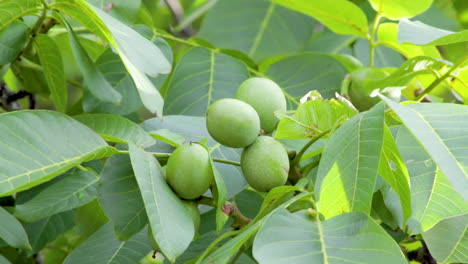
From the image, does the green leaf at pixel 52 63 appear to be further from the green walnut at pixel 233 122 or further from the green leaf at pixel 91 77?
the green walnut at pixel 233 122

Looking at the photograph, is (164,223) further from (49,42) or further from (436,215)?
(49,42)

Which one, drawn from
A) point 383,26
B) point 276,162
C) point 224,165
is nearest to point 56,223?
point 224,165

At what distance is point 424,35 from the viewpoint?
843 millimetres

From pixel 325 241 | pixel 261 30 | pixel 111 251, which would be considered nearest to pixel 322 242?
pixel 325 241

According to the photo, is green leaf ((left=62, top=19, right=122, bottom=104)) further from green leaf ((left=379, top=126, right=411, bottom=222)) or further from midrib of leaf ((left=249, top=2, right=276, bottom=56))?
midrib of leaf ((left=249, top=2, right=276, bottom=56))

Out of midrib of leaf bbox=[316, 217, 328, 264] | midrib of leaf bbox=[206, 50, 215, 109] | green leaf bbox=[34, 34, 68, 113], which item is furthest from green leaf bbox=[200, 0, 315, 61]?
midrib of leaf bbox=[316, 217, 328, 264]

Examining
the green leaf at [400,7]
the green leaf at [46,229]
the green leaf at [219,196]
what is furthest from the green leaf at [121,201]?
the green leaf at [400,7]

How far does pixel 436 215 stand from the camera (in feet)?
2.53

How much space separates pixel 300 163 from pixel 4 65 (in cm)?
50

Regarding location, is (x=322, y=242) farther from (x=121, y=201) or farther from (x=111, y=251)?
(x=111, y=251)

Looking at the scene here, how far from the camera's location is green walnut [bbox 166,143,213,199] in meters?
0.82

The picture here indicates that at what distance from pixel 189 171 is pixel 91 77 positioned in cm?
25

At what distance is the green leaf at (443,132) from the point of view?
64 centimetres

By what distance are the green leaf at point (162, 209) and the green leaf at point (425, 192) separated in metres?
0.25
